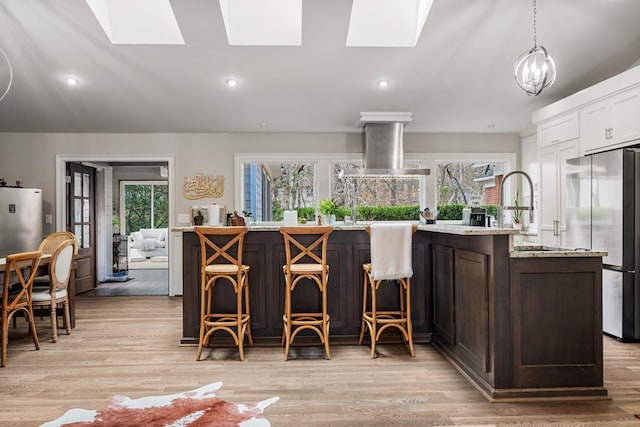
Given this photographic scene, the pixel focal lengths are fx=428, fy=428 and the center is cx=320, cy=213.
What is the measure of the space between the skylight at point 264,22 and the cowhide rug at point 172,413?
3336 millimetres

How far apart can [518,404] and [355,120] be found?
4120 mm

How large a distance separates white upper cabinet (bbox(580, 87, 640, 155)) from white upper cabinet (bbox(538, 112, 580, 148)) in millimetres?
107

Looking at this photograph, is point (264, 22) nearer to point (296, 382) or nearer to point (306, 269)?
point (306, 269)

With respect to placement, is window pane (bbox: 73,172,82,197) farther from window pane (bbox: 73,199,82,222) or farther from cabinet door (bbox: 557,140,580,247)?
cabinet door (bbox: 557,140,580,247)

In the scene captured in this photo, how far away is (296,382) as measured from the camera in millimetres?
2945

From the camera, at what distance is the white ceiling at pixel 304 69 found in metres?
4.00

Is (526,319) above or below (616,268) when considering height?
below

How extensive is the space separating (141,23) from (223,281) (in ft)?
8.87

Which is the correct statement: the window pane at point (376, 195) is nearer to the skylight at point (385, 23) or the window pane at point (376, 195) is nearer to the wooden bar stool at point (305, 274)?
the skylight at point (385, 23)

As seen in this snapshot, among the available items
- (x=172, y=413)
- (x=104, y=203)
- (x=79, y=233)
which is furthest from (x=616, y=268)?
(x=104, y=203)

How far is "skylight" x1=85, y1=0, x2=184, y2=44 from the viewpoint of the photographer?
165 inches

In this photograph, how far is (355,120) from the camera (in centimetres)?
584

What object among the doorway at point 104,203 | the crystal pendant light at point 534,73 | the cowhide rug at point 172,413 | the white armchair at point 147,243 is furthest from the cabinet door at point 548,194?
the white armchair at point 147,243

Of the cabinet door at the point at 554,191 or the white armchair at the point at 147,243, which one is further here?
the white armchair at the point at 147,243
